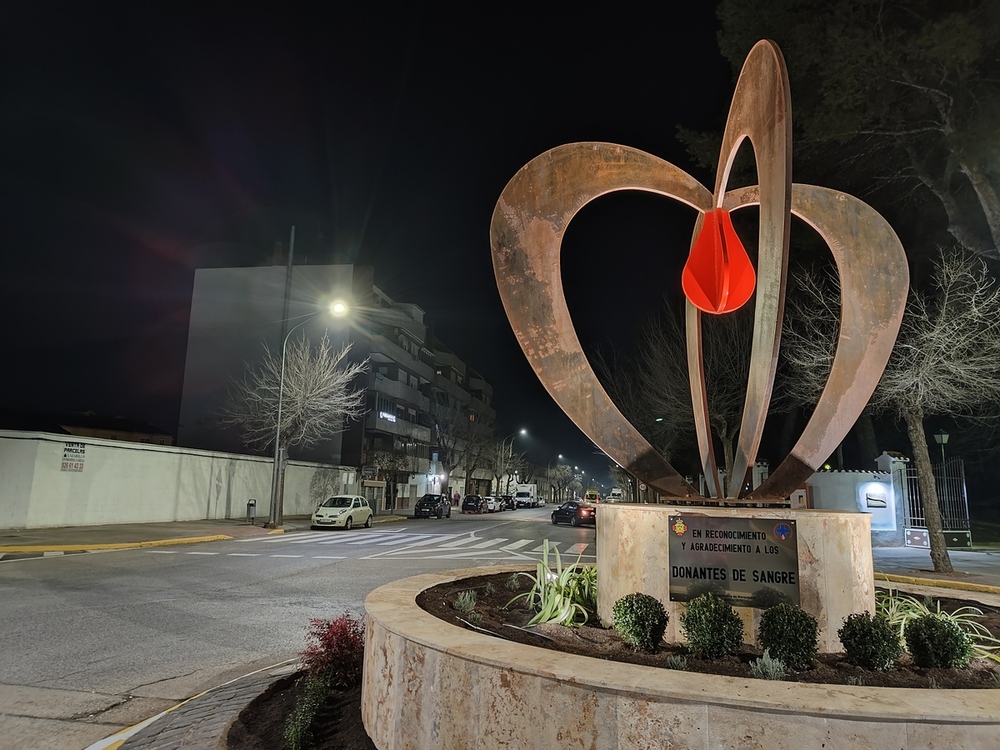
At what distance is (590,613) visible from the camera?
18.8 feet

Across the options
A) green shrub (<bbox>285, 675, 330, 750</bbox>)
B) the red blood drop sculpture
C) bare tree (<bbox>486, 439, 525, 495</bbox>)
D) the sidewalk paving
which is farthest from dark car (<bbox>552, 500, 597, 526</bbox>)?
green shrub (<bbox>285, 675, 330, 750</bbox>)

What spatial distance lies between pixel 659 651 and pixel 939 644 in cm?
177

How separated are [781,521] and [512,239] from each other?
3.58 metres

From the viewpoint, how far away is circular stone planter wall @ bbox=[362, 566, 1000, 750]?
8.86 feet

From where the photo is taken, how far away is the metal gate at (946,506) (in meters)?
21.7

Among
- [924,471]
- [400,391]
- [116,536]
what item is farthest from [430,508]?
[924,471]

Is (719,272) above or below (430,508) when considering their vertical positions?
above

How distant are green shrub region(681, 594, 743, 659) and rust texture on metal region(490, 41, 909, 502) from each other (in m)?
1.81

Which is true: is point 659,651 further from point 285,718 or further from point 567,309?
point 567,309

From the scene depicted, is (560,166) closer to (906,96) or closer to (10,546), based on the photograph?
(906,96)

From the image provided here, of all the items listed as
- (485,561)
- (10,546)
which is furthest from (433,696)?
(10,546)

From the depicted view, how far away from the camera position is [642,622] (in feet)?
14.7

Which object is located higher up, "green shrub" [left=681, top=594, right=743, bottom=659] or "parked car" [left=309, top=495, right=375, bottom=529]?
"green shrub" [left=681, top=594, right=743, bottom=659]

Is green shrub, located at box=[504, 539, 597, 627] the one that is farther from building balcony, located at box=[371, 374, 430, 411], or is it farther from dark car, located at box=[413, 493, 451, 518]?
building balcony, located at box=[371, 374, 430, 411]
